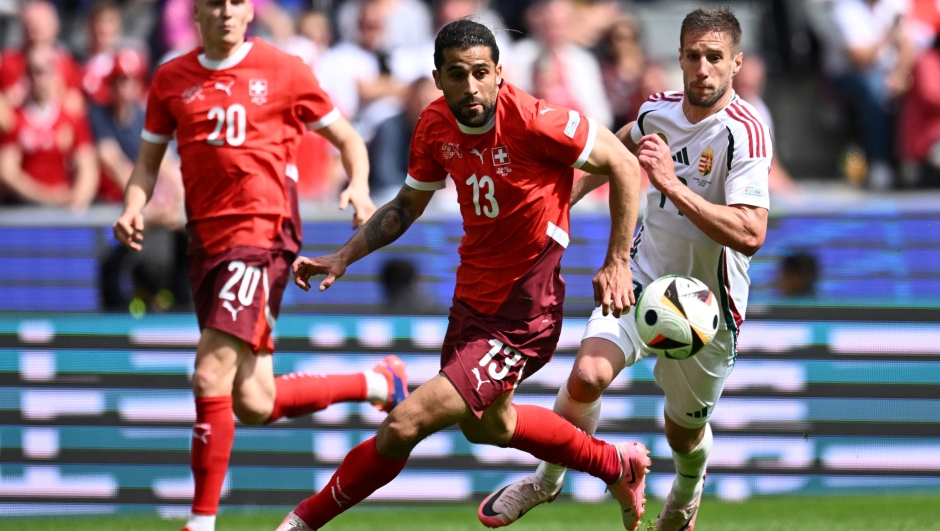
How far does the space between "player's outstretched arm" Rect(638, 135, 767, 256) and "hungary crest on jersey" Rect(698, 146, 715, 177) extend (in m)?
0.21

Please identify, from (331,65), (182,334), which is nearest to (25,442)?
(182,334)

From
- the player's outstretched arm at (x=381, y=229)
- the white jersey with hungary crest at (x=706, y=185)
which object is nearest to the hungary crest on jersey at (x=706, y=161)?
the white jersey with hungary crest at (x=706, y=185)

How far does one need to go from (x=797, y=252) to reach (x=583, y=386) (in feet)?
13.9

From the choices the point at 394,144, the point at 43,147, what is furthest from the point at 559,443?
the point at 43,147

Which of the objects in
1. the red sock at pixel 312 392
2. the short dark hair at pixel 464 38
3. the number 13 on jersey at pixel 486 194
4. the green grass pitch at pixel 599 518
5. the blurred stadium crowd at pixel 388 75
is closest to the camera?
the short dark hair at pixel 464 38

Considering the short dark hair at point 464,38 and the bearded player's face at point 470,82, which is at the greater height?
the short dark hair at point 464,38

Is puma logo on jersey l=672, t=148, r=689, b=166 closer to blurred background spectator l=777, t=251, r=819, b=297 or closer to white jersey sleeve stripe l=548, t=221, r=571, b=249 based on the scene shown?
white jersey sleeve stripe l=548, t=221, r=571, b=249

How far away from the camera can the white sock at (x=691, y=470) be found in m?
6.52

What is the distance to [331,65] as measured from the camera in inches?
446

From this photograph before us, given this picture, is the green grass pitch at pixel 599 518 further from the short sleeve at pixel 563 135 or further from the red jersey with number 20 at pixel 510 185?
the short sleeve at pixel 563 135

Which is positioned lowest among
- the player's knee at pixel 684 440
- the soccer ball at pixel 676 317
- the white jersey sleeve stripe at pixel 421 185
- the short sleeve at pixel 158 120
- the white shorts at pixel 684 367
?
the player's knee at pixel 684 440

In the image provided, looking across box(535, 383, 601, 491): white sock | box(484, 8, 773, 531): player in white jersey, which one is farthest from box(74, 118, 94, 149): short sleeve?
box(535, 383, 601, 491): white sock

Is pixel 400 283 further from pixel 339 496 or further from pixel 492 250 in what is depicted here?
pixel 339 496

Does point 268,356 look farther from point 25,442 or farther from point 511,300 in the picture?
point 25,442
